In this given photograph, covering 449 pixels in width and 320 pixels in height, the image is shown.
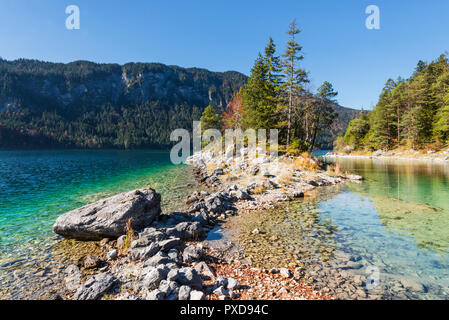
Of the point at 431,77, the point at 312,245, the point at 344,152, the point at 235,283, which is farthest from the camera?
the point at 344,152

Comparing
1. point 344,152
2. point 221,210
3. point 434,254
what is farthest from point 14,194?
point 344,152

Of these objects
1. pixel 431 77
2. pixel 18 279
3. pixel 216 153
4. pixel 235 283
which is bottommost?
pixel 18 279

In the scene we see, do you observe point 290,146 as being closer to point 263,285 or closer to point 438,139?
point 263,285

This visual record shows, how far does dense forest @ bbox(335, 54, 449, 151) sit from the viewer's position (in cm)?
5400

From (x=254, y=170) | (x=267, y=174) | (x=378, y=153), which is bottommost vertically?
(x=267, y=174)

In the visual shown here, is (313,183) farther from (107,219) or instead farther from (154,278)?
(154,278)

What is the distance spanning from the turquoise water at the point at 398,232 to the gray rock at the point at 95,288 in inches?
318

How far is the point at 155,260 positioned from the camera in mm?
6602

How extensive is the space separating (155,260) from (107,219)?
173 inches

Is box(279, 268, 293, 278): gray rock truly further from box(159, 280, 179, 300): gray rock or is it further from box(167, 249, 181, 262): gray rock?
box(167, 249, 181, 262): gray rock

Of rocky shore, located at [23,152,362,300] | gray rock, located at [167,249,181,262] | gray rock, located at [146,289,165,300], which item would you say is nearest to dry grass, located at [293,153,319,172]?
rocky shore, located at [23,152,362,300]

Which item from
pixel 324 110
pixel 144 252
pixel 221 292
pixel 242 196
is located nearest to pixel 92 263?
pixel 144 252
